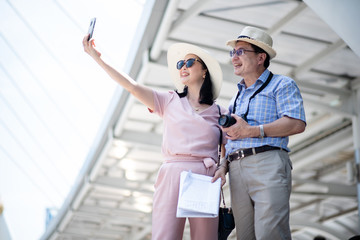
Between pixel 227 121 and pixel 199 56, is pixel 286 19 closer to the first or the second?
pixel 199 56

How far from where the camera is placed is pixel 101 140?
12.6 meters

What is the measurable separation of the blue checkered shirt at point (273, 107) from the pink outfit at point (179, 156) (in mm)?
146

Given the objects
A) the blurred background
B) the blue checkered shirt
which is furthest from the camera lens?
the blurred background

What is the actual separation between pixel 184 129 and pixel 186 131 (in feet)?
0.05

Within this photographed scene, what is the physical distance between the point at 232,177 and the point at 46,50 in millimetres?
12811

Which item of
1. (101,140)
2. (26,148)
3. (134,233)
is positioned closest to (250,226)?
(101,140)

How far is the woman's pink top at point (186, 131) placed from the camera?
3107 millimetres

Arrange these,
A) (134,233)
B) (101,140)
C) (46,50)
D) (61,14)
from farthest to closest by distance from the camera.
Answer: (134,233), (46,50), (61,14), (101,140)

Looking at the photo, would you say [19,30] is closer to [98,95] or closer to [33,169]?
[98,95]

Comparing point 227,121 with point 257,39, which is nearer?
point 227,121

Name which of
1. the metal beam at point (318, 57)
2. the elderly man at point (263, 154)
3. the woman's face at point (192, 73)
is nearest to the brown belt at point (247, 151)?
the elderly man at point (263, 154)

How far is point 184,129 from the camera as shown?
3.16m

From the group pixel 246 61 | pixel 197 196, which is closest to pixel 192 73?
pixel 246 61

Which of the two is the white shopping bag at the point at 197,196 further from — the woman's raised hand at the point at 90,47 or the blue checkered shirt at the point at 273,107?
the woman's raised hand at the point at 90,47
